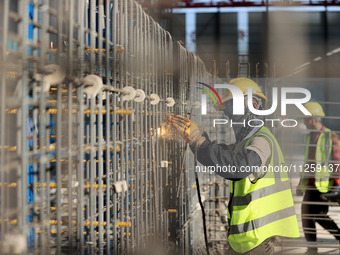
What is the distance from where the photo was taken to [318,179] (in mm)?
5480

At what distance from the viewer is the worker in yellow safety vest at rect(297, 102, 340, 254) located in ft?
17.4

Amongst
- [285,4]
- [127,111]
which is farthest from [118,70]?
[285,4]

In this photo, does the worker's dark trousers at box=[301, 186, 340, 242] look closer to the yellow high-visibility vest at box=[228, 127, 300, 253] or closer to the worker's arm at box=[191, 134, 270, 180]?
the yellow high-visibility vest at box=[228, 127, 300, 253]

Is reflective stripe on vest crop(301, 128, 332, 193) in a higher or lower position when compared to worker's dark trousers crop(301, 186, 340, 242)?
higher

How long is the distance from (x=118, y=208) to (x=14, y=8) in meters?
Result: 1.25

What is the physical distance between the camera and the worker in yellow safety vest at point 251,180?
9.98ft

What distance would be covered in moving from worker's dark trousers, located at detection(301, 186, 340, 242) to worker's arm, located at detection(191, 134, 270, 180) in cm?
243

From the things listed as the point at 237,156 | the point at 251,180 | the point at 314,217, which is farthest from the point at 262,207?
the point at 314,217

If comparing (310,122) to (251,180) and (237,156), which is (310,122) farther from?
(237,156)

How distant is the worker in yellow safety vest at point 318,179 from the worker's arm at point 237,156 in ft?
7.66

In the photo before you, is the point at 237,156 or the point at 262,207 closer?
the point at 237,156

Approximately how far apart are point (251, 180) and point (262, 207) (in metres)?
0.25

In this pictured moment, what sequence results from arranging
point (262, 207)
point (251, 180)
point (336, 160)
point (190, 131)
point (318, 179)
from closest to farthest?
point (190, 131) → point (262, 207) → point (251, 180) → point (336, 160) → point (318, 179)

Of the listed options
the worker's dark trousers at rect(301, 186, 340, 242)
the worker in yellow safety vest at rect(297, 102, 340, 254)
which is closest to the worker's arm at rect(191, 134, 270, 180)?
the worker in yellow safety vest at rect(297, 102, 340, 254)
